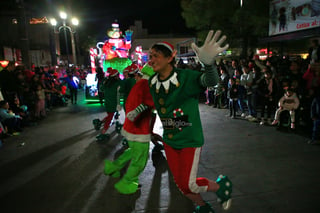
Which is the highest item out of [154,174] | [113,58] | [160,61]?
[113,58]

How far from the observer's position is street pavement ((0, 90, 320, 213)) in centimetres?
361

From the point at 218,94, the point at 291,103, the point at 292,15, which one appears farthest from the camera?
the point at 292,15

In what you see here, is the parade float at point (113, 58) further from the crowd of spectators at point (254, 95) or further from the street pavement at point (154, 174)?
the street pavement at point (154, 174)

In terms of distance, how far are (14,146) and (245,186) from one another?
5.49m

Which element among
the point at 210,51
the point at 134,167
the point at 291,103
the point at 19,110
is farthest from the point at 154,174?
the point at 19,110

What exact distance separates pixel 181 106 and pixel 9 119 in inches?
265

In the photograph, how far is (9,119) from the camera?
7.84m

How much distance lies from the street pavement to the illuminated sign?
286 inches

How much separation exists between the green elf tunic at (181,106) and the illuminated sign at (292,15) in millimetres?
11272

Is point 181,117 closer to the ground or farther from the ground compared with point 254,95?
farther from the ground

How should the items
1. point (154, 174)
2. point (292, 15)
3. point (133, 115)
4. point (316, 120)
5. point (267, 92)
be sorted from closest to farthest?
point (133, 115) → point (154, 174) → point (316, 120) → point (267, 92) → point (292, 15)

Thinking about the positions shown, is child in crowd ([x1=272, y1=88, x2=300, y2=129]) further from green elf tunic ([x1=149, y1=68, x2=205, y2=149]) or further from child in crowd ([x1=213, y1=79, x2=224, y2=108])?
green elf tunic ([x1=149, y1=68, x2=205, y2=149])

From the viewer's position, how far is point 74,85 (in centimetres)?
1362

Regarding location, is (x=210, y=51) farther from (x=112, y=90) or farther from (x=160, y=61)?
(x=112, y=90)
